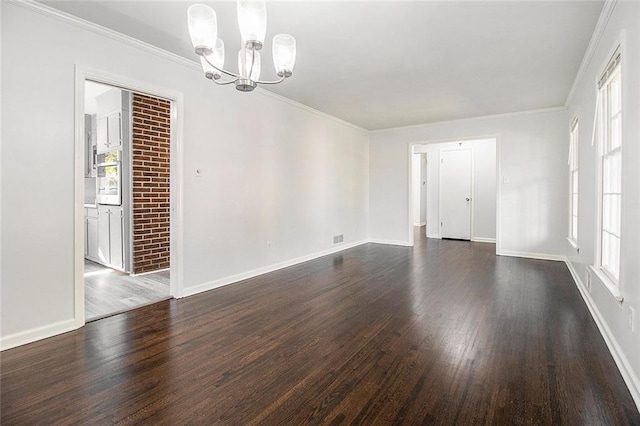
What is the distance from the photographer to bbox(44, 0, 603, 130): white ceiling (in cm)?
251

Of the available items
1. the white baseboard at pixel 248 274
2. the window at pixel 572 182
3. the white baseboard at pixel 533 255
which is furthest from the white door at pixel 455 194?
the white baseboard at pixel 248 274

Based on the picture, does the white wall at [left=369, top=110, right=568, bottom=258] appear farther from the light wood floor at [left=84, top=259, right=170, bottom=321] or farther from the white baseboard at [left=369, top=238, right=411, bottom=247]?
the light wood floor at [left=84, top=259, right=170, bottom=321]

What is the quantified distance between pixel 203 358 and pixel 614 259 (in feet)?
10.9

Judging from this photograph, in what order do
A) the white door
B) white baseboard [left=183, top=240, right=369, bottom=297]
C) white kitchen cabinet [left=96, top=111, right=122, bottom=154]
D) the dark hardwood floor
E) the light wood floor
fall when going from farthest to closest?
the white door
white kitchen cabinet [left=96, top=111, right=122, bottom=154]
white baseboard [left=183, top=240, right=369, bottom=297]
the light wood floor
the dark hardwood floor

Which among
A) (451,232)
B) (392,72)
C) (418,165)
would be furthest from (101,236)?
(418,165)

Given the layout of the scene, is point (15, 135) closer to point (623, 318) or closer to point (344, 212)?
point (623, 318)

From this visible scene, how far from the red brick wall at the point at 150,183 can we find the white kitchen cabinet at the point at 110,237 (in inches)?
11.5

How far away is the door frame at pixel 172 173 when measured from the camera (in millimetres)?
2736

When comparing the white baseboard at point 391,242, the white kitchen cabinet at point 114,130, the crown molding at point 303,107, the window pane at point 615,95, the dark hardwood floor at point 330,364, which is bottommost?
the dark hardwood floor at point 330,364

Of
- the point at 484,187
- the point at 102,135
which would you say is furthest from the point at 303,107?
the point at 484,187

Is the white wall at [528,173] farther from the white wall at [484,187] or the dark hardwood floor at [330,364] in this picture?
the dark hardwood floor at [330,364]

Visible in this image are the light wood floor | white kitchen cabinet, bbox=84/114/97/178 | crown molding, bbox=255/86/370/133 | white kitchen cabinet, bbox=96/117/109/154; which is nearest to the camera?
the light wood floor

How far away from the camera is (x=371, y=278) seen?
4.31 m

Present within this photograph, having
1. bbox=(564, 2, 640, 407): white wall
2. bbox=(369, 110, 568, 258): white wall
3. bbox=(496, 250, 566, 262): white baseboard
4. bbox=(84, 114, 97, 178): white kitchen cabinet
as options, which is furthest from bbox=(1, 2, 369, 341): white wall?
bbox=(564, 2, 640, 407): white wall
